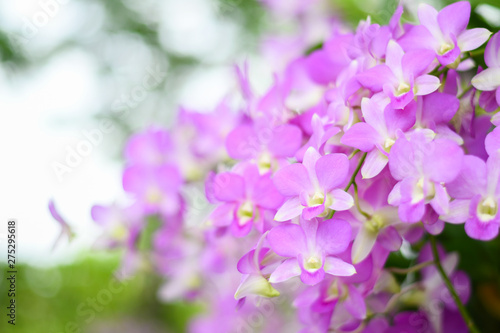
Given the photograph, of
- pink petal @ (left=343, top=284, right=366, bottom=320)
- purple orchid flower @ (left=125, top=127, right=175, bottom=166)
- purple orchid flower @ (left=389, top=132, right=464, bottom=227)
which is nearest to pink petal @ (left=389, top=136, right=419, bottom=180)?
purple orchid flower @ (left=389, top=132, right=464, bottom=227)

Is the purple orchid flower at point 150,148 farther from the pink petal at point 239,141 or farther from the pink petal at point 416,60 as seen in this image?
the pink petal at point 416,60

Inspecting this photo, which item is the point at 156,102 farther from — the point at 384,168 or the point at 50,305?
the point at 384,168

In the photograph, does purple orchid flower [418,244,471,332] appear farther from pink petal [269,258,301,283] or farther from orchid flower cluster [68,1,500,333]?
pink petal [269,258,301,283]

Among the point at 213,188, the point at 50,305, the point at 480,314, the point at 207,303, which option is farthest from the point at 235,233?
the point at 50,305

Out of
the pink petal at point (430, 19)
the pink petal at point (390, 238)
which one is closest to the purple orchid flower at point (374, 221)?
the pink petal at point (390, 238)

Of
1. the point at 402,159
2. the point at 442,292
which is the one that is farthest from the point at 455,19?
the point at 442,292
